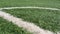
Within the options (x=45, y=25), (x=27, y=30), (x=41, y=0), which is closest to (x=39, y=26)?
(x=45, y=25)

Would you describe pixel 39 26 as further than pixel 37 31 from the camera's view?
Yes

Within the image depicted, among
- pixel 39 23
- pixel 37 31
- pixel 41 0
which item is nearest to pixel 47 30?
pixel 37 31

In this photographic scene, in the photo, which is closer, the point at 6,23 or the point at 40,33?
the point at 40,33

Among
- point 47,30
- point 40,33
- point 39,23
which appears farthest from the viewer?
point 39,23

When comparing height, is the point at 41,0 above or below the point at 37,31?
below

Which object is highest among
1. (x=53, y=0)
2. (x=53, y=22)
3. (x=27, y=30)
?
(x=27, y=30)

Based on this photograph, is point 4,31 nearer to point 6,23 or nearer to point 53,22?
point 6,23

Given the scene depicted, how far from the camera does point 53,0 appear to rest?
22.2 metres

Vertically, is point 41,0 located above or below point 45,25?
below

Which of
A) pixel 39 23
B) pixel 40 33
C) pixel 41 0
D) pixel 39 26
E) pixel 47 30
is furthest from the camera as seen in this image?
pixel 41 0

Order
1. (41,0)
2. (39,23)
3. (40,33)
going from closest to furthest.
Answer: (40,33) < (39,23) < (41,0)

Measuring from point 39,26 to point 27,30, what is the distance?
1.08 meters

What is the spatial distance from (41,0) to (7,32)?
1404 centimetres

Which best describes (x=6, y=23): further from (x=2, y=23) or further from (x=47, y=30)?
(x=47, y=30)
